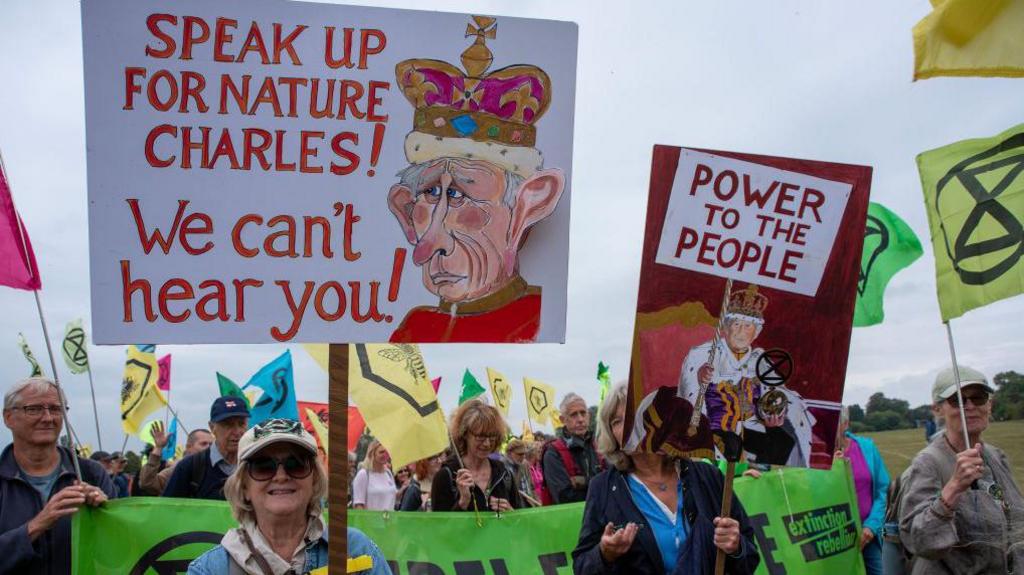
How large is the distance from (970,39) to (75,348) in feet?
40.0

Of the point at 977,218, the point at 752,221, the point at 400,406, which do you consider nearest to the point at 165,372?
the point at 400,406

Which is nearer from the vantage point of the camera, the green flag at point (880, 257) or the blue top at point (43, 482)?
the blue top at point (43, 482)

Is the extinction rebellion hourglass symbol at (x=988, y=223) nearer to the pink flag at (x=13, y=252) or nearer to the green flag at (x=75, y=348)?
the pink flag at (x=13, y=252)

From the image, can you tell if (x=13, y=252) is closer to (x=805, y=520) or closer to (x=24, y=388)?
(x=24, y=388)

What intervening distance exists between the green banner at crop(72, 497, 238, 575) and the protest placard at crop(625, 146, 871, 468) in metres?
2.80

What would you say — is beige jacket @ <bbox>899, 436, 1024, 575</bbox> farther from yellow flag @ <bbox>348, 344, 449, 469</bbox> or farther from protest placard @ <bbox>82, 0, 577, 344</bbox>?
yellow flag @ <bbox>348, 344, 449, 469</bbox>

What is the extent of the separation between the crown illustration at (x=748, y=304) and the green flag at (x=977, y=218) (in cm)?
116

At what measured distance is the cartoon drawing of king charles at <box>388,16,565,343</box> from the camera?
142 inches

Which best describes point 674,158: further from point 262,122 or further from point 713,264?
point 262,122

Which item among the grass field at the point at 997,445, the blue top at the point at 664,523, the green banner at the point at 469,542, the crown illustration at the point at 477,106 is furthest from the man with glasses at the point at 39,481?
the grass field at the point at 997,445

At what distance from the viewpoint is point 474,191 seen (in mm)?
3646

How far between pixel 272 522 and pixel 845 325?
2.61 metres

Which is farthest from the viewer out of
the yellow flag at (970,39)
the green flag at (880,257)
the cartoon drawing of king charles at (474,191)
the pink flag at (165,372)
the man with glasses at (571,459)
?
the pink flag at (165,372)

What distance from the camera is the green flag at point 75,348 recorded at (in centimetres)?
1218
